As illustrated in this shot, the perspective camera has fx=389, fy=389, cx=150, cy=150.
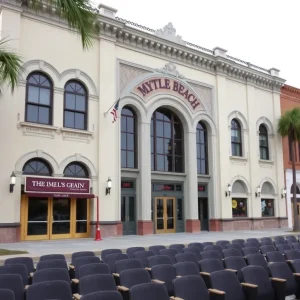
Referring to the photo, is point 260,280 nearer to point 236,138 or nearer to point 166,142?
point 166,142

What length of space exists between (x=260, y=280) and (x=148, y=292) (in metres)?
2.85

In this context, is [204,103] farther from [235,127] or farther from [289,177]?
[289,177]

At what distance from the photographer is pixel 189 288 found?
640 centimetres

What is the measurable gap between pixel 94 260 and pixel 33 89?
585 inches

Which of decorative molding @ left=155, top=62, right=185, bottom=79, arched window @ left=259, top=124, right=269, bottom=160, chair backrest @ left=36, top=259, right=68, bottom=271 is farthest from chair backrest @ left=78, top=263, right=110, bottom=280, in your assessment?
arched window @ left=259, top=124, right=269, bottom=160

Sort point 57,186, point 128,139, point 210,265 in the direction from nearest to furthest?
1. point 210,265
2. point 57,186
3. point 128,139

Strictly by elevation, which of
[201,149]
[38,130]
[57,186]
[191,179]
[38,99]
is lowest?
[57,186]

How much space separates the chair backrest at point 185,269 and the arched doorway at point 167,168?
59.7 ft

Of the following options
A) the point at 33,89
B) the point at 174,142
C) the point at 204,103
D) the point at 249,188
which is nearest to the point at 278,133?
the point at 249,188

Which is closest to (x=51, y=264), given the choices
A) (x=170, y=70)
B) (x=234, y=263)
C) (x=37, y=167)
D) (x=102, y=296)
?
(x=102, y=296)

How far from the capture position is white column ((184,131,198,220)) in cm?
2745

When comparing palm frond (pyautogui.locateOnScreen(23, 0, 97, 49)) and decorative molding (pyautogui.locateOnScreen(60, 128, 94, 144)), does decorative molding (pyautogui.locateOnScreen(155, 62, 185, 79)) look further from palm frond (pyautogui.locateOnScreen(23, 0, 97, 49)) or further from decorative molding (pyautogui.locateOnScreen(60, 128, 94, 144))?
palm frond (pyautogui.locateOnScreen(23, 0, 97, 49))

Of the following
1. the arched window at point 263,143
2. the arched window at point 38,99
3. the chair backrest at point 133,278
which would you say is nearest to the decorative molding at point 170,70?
the arched window at point 38,99

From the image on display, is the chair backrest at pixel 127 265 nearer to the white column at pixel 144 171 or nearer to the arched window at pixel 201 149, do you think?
the white column at pixel 144 171
